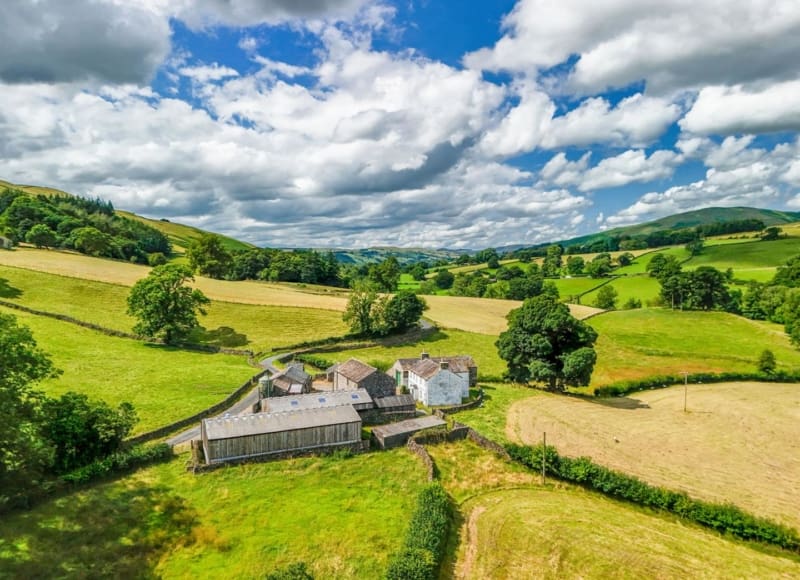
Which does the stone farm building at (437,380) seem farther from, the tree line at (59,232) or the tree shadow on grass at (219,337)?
the tree line at (59,232)

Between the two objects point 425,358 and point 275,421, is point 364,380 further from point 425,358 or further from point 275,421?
point 275,421

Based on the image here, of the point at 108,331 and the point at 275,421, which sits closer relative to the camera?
the point at 275,421

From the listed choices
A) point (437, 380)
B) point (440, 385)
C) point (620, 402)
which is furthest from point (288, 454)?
point (620, 402)

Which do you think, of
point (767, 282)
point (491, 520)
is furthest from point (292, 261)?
point (767, 282)

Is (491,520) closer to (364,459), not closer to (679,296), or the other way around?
(364,459)

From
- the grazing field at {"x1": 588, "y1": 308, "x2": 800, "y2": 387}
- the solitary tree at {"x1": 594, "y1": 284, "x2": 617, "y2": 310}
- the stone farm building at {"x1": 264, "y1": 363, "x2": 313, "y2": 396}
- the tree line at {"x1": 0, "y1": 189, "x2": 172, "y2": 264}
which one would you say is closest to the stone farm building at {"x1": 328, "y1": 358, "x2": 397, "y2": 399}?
the stone farm building at {"x1": 264, "y1": 363, "x2": 313, "y2": 396}

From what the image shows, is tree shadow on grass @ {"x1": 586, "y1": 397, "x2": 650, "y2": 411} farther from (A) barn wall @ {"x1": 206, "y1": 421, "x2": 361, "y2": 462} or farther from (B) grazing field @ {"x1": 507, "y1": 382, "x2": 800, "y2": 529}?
(A) barn wall @ {"x1": 206, "y1": 421, "x2": 361, "y2": 462}
